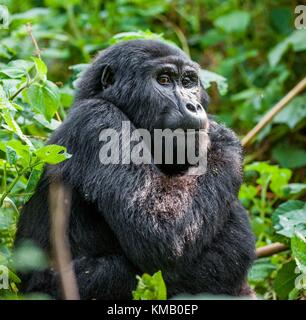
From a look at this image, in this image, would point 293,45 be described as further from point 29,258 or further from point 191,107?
point 29,258

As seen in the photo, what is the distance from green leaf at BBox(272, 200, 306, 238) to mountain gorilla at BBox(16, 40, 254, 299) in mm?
257

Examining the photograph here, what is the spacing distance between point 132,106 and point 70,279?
3.95 ft

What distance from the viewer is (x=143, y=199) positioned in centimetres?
421

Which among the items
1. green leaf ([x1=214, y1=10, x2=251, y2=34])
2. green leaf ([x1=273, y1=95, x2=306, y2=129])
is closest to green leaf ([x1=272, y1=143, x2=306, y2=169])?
green leaf ([x1=273, y1=95, x2=306, y2=129])

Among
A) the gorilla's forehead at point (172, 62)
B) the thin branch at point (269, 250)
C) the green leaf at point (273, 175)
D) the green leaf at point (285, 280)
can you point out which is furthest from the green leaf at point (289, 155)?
the gorilla's forehead at point (172, 62)

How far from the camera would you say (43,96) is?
4441mm

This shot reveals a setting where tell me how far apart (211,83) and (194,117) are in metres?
1.55

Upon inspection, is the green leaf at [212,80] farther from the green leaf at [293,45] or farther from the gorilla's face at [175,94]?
the green leaf at [293,45]

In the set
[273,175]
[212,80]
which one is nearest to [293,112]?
[273,175]

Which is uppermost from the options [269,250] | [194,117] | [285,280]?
[194,117]

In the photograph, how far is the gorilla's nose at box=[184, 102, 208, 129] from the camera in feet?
14.9

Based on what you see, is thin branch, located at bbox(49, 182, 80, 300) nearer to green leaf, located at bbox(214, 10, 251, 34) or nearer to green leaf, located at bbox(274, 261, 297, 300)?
green leaf, located at bbox(274, 261, 297, 300)

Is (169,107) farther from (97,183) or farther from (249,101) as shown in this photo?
(249,101)
